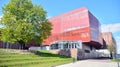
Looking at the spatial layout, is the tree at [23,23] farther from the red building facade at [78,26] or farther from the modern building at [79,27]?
the red building facade at [78,26]

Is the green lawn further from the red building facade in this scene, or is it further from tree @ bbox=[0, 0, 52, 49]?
the red building facade

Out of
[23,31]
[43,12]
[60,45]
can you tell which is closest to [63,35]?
[60,45]

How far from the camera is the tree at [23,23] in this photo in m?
33.7

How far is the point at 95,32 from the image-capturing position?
61812mm

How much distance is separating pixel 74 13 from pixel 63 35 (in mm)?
8807

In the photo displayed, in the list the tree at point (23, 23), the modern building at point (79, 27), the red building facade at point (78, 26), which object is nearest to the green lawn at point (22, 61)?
the tree at point (23, 23)

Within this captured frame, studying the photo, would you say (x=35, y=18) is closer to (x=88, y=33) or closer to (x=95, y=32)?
(x=88, y=33)

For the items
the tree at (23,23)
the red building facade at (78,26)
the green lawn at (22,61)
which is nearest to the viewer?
the green lawn at (22,61)

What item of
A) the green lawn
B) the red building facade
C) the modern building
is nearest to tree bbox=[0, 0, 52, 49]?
the green lawn

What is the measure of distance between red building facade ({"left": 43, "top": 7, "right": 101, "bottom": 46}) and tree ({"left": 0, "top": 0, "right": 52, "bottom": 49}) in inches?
731

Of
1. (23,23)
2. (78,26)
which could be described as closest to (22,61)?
(23,23)

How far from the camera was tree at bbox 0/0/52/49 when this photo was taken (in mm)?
33656

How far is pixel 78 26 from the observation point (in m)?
59.2

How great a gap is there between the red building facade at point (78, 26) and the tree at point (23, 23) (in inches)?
731
